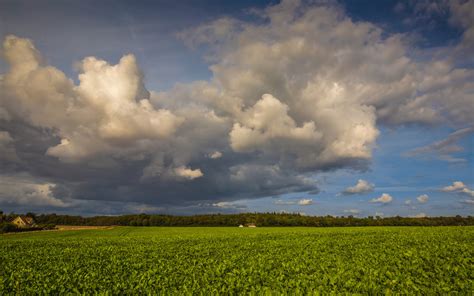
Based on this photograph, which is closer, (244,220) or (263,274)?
(263,274)

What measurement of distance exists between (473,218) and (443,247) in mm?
146804

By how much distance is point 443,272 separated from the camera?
1560cm

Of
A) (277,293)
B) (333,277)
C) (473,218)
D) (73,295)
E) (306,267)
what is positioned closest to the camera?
(277,293)

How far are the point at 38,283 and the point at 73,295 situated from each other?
11.9ft

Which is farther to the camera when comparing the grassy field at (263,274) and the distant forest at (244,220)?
the distant forest at (244,220)

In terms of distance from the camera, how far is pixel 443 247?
21.1 metres

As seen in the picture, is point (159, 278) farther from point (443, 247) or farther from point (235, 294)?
point (443, 247)

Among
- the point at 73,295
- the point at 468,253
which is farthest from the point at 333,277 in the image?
the point at 73,295

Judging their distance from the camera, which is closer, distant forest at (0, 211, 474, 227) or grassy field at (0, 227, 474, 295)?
grassy field at (0, 227, 474, 295)

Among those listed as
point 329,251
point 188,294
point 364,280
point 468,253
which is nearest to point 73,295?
point 188,294

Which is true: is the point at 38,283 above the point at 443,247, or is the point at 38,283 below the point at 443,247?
below

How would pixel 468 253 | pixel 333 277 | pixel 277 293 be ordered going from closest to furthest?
pixel 277 293 → pixel 333 277 → pixel 468 253

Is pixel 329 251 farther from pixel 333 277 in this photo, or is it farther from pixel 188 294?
pixel 188 294

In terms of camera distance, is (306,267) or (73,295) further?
(306,267)
